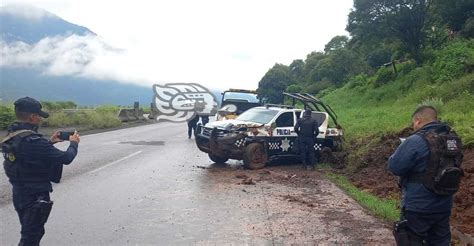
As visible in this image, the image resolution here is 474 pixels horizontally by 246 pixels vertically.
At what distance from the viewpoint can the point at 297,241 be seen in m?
5.91

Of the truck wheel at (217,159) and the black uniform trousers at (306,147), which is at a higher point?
the black uniform trousers at (306,147)

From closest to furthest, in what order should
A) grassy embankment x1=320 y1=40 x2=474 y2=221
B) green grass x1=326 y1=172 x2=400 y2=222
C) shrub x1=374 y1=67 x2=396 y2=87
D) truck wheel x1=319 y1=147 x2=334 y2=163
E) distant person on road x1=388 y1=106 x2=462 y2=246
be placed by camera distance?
distant person on road x1=388 y1=106 x2=462 y2=246, green grass x1=326 y1=172 x2=400 y2=222, grassy embankment x1=320 y1=40 x2=474 y2=221, truck wheel x1=319 y1=147 x2=334 y2=163, shrub x1=374 y1=67 x2=396 y2=87

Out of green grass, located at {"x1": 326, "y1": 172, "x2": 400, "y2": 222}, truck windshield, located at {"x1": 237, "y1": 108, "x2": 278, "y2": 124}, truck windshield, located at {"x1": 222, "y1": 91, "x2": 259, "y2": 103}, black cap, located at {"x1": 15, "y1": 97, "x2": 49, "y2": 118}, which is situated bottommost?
green grass, located at {"x1": 326, "y1": 172, "x2": 400, "y2": 222}

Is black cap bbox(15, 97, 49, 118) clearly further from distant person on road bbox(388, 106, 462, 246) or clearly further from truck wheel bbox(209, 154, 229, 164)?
truck wheel bbox(209, 154, 229, 164)

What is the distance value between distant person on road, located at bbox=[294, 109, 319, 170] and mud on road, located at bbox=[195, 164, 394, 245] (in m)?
0.53

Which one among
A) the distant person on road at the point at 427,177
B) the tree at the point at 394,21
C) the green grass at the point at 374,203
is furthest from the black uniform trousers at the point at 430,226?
the tree at the point at 394,21

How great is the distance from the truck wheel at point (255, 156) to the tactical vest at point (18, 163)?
800 cm

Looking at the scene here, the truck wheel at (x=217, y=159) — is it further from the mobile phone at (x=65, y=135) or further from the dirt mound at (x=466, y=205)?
the mobile phone at (x=65, y=135)

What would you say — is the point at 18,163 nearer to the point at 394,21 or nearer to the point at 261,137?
the point at 261,137

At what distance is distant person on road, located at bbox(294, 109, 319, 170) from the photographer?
12.4m

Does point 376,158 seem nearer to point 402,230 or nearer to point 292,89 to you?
point 402,230

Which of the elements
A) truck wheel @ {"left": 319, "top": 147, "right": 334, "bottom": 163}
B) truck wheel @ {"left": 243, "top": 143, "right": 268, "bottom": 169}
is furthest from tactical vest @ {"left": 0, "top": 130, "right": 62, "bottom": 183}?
truck wheel @ {"left": 319, "top": 147, "right": 334, "bottom": 163}

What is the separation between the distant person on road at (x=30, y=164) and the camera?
4.04m

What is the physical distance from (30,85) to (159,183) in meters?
194
